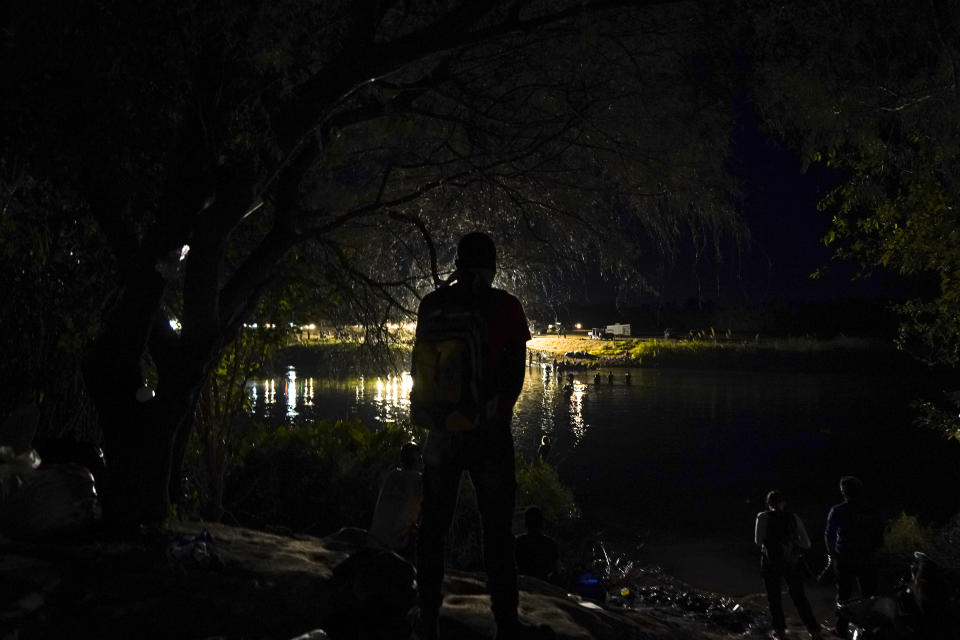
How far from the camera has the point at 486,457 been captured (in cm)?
362

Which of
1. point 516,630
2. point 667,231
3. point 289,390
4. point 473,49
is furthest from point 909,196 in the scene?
point 289,390

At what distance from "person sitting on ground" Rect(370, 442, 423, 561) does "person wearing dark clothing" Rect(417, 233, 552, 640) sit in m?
2.10

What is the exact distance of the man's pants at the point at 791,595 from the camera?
308 inches

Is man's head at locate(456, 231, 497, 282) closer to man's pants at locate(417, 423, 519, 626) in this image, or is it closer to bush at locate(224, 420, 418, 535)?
man's pants at locate(417, 423, 519, 626)

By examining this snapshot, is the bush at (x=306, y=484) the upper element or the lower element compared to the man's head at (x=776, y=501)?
lower

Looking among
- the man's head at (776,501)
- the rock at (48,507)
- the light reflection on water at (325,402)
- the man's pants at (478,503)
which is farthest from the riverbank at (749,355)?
the man's pants at (478,503)

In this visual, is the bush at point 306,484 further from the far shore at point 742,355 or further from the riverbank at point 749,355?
the riverbank at point 749,355

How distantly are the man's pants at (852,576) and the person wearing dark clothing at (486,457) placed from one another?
5597 millimetres

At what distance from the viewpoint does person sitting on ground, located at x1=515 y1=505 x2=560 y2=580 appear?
269 inches

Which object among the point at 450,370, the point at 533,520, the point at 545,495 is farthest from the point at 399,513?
the point at 545,495

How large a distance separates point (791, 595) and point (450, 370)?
256 inches

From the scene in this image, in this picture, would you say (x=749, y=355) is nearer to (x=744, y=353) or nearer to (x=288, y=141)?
(x=744, y=353)

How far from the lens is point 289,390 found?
51.7 m

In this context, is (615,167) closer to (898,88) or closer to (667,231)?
(667,231)
